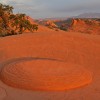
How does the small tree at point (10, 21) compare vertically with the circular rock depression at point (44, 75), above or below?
above

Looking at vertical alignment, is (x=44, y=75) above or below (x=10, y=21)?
below

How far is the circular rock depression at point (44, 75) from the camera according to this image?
9.49 metres

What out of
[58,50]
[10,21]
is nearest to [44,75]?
[58,50]

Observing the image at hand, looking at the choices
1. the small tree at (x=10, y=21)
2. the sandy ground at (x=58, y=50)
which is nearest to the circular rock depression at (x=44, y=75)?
the sandy ground at (x=58, y=50)

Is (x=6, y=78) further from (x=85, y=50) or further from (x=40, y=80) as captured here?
(x=85, y=50)

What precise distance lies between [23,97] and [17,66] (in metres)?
2.37

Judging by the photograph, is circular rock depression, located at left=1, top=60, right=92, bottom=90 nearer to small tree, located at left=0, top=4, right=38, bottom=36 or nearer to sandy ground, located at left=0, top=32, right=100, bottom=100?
sandy ground, located at left=0, top=32, right=100, bottom=100

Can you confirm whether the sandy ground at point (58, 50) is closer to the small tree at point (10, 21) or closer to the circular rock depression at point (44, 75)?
the circular rock depression at point (44, 75)

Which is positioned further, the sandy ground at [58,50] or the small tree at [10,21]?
the small tree at [10,21]

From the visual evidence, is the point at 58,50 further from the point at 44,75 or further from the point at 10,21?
the point at 10,21

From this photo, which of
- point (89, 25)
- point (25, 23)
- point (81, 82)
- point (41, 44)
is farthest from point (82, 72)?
point (89, 25)

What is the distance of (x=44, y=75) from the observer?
32.6ft

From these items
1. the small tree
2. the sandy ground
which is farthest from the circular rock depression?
the small tree

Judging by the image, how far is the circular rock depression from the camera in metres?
9.49
